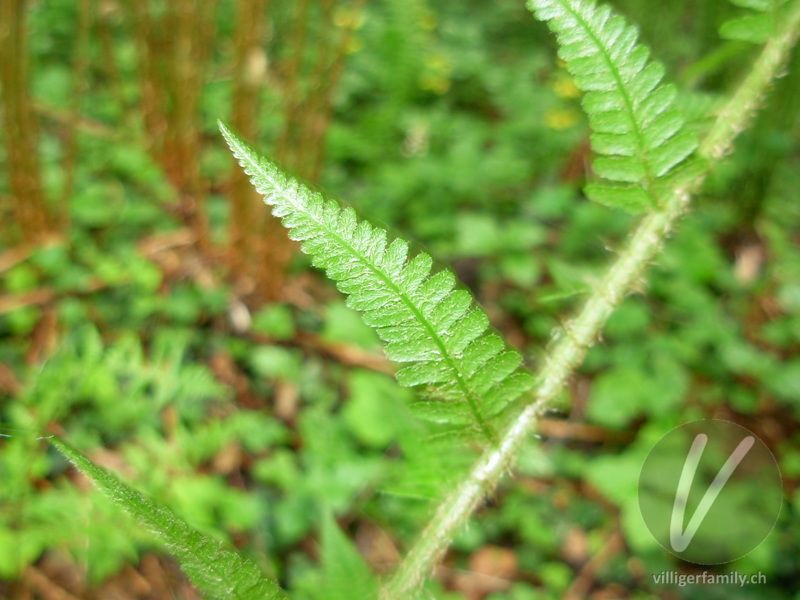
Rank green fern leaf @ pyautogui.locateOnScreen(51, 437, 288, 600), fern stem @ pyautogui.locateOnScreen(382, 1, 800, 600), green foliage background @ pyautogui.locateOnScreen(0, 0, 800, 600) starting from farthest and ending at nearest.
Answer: green foliage background @ pyautogui.locateOnScreen(0, 0, 800, 600) → fern stem @ pyautogui.locateOnScreen(382, 1, 800, 600) → green fern leaf @ pyautogui.locateOnScreen(51, 437, 288, 600)

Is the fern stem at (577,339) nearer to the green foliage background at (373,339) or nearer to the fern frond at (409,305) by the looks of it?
the fern frond at (409,305)

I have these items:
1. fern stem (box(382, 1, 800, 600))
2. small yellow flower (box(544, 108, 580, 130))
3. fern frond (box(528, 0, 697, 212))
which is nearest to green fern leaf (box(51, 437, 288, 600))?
fern stem (box(382, 1, 800, 600))

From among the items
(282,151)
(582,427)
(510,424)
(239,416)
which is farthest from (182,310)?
(510,424)

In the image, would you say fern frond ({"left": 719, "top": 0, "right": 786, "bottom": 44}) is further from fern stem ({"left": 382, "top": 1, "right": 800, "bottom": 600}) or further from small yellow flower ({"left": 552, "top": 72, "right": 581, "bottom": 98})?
small yellow flower ({"left": 552, "top": 72, "right": 581, "bottom": 98})

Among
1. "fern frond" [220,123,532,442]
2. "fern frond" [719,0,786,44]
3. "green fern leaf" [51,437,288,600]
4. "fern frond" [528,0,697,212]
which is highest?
"fern frond" [719,0,786,44]

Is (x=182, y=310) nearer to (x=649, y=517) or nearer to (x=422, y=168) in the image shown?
(x=422, y=168)

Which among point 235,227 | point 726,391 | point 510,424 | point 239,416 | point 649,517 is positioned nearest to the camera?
point 510,424
